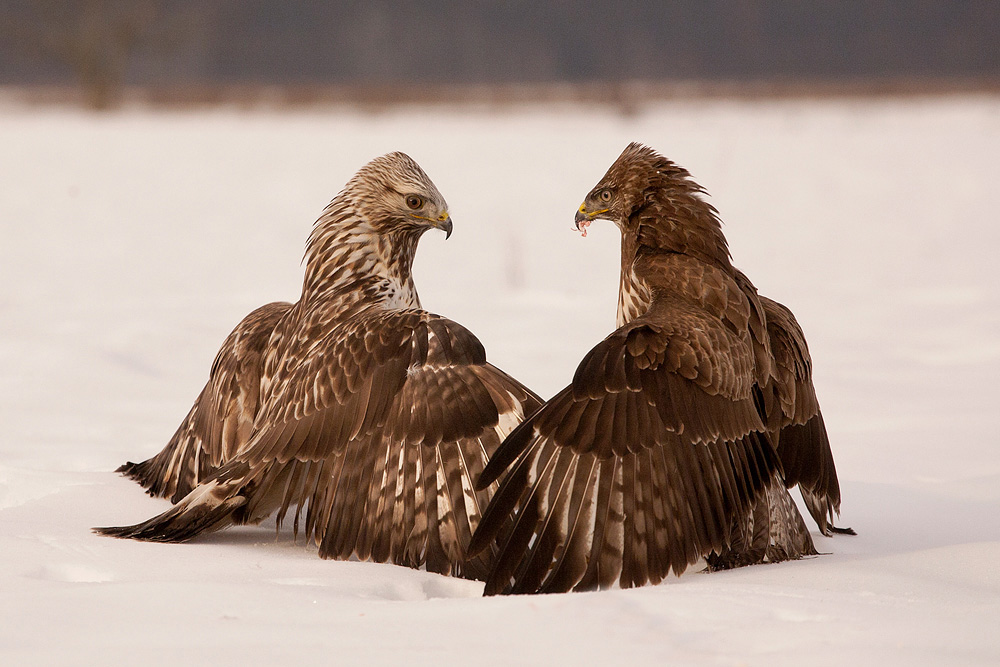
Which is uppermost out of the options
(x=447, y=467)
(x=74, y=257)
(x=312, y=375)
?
(x=74, y=257)

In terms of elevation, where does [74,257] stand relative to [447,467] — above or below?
above

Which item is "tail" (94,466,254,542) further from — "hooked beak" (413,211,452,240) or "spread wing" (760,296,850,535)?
"spread wing" (760,296,850,535)

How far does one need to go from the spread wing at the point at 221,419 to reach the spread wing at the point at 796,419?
78.4 inches

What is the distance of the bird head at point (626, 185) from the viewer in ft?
15.6

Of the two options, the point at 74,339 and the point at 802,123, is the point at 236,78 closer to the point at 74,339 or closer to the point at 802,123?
the point at 802,123

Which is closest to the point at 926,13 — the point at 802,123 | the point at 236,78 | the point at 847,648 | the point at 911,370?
the point at 236,78

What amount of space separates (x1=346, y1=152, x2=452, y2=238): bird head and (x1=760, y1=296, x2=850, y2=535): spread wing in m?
1.45

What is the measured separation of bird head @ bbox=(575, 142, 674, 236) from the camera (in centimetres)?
476

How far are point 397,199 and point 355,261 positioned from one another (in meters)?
0.31

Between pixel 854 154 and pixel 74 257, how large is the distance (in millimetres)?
12061

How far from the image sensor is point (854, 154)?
64.3ft

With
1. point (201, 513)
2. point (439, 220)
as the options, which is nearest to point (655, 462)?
point (201, 513)

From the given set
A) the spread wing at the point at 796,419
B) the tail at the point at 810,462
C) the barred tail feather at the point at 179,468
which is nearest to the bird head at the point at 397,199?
the barred tail feather at the point at 179,468

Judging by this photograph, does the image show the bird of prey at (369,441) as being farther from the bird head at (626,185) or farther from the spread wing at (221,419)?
the bird head at (626,185)
